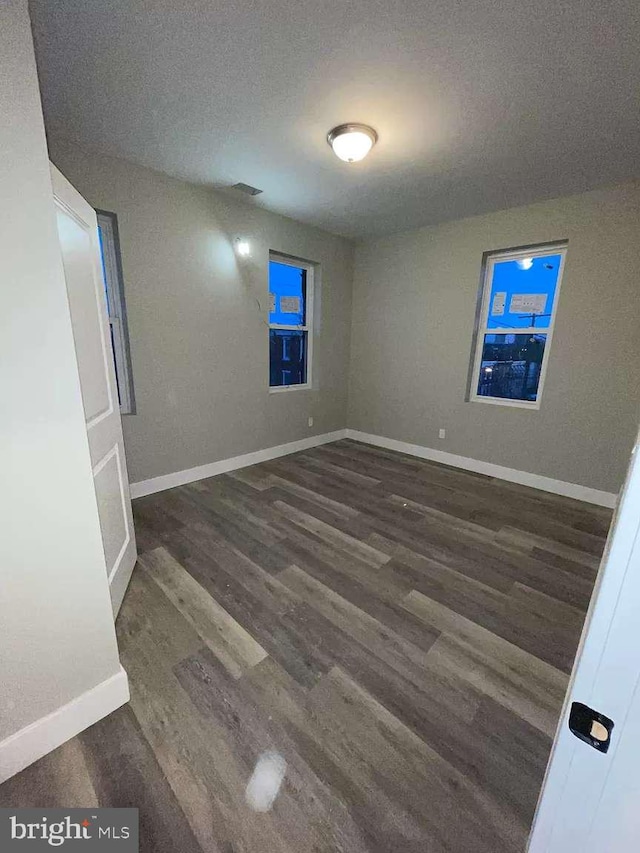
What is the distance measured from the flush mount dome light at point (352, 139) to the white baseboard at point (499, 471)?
3.11 m

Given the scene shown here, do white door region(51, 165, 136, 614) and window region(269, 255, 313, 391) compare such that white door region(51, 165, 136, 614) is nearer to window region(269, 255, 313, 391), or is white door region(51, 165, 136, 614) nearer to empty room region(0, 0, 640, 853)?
empty room region(0, 0, 640, 853)

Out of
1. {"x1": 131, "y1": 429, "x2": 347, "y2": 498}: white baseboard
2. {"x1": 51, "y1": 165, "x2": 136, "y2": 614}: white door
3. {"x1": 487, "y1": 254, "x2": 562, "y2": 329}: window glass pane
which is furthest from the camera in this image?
{"x1": 487, "y1": 254, "x2": 562, "y2": 329}: window glass pane

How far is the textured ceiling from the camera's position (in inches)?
55.8

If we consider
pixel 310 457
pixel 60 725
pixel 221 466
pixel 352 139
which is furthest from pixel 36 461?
pixel 310 457

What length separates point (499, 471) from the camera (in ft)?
12.2

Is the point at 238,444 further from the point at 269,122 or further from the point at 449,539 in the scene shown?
the point at 269,122

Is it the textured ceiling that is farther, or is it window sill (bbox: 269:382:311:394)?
window sill (bbox: 269:382:311:394)

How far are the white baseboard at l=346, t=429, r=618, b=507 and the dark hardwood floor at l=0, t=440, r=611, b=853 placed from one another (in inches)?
21.1

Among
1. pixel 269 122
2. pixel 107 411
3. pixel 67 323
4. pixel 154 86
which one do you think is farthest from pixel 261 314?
pixel 67 323

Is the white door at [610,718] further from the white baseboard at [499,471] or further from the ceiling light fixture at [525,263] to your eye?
the ceiling light fixture at [525,263]

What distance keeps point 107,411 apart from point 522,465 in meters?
3.73

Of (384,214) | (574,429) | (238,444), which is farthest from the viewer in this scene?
Result: (238,444)

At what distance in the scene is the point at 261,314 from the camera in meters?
3.68

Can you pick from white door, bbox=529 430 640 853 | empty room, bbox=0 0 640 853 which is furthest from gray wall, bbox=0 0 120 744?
white door, bbox=529 430 640 853
